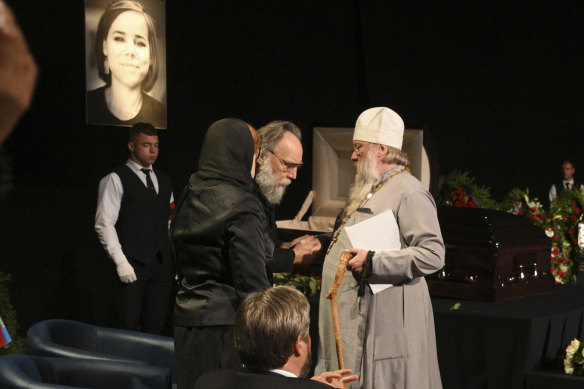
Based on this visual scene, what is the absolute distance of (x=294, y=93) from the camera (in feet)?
28.2

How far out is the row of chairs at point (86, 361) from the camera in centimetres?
259

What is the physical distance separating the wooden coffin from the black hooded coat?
57.5 inches

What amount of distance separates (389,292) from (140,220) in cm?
278

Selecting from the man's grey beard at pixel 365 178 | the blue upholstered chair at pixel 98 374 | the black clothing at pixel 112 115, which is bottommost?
the blue upholstered chair at pixel 98 374

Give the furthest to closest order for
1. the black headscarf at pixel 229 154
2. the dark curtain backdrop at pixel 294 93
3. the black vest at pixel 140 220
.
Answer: the dark curtain backdrop at pixel 294 93, the black vest at pixel 140 220, the black headscarf at pixel 229 154

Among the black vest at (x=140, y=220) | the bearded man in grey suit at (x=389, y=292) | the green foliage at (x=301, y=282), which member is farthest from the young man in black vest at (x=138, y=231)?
the bearded man in grey suit at (x=389, y=292)

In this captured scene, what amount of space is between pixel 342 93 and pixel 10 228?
4.76 meters

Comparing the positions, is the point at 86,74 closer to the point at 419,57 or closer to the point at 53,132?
the point at 53,132

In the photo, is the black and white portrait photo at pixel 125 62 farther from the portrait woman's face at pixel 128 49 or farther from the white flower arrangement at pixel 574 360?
the white flower arrangement at pixel 574 360

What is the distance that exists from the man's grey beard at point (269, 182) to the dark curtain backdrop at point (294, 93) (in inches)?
50.7

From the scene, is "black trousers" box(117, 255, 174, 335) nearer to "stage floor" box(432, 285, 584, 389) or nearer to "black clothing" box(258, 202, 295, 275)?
"stage floor" box(432, 285, 584, 389)

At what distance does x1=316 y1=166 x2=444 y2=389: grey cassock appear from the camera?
8.62 ft

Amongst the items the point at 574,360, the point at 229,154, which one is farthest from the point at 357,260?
the point at 574,360

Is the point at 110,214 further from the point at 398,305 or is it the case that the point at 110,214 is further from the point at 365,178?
the point at 398,305
